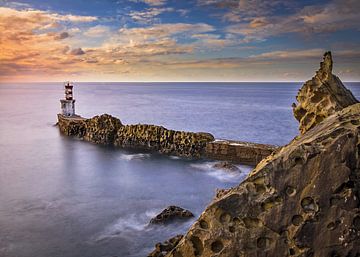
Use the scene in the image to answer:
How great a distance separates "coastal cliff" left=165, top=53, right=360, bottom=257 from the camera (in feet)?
13.3

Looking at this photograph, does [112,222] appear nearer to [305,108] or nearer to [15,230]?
[15,230]

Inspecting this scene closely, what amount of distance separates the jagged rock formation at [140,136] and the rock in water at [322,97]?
14556mm

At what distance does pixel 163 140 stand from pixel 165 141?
159 millimetres

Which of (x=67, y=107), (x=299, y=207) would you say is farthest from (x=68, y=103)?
(x=299, y=207)

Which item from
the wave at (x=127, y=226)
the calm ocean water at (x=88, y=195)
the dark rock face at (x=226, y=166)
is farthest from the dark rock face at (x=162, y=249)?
the dark rock face at (x=226, y=166)

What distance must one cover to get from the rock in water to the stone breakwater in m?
11.9

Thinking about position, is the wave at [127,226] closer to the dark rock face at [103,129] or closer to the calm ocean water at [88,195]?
the calm ocean water at [88,195]

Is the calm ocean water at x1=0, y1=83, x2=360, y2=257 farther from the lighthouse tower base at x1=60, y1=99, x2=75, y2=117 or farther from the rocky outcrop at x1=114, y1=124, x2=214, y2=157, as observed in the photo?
the lighthouse tower base at x1=60, y1=99, x2=75, y2=117

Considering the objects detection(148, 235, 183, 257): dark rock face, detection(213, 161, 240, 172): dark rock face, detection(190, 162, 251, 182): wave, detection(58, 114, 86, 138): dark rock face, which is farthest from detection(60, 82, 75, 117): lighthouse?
detection(148, 235, 183, 257): dark rock face

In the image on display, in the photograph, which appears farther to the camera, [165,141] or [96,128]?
[96,128]

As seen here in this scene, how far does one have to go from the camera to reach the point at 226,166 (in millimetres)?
18500

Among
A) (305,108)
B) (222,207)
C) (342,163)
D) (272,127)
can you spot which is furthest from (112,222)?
(272,127)

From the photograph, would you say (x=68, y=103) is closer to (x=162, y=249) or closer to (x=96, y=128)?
(x=96, y=128)

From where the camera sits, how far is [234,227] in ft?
14.0
